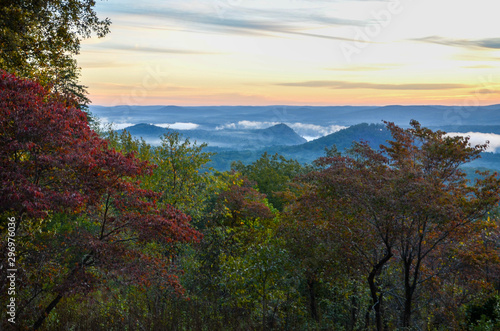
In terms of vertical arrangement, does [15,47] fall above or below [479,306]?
above

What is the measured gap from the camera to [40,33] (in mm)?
13469

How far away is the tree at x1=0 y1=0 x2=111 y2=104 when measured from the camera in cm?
1204

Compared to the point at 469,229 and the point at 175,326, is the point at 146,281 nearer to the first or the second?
the point at 175,326

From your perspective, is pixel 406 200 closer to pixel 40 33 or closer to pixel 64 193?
pixel 64 193

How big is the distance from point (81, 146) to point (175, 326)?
5.34m

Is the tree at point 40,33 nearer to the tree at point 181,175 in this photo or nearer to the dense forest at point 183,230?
the dense forest at point 183,230

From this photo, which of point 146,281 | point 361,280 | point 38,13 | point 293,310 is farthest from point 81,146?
point 361,280

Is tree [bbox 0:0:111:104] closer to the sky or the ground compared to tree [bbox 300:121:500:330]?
closer to the sky

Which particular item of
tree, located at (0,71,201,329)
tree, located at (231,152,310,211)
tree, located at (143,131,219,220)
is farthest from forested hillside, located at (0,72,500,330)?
tree, located at (231,152,310,211)

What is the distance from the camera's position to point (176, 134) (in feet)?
82.9

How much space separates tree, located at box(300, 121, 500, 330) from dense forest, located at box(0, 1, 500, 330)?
0.04 m

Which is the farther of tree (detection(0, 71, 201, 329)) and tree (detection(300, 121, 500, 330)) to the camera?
tree (detection(300, 121, 500, 330))

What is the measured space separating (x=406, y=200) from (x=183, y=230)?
600 centimetres

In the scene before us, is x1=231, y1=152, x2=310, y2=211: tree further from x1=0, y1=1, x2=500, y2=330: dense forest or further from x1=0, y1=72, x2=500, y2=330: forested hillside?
x1=0, y1=1, x2=500, y2=330: dense forest
